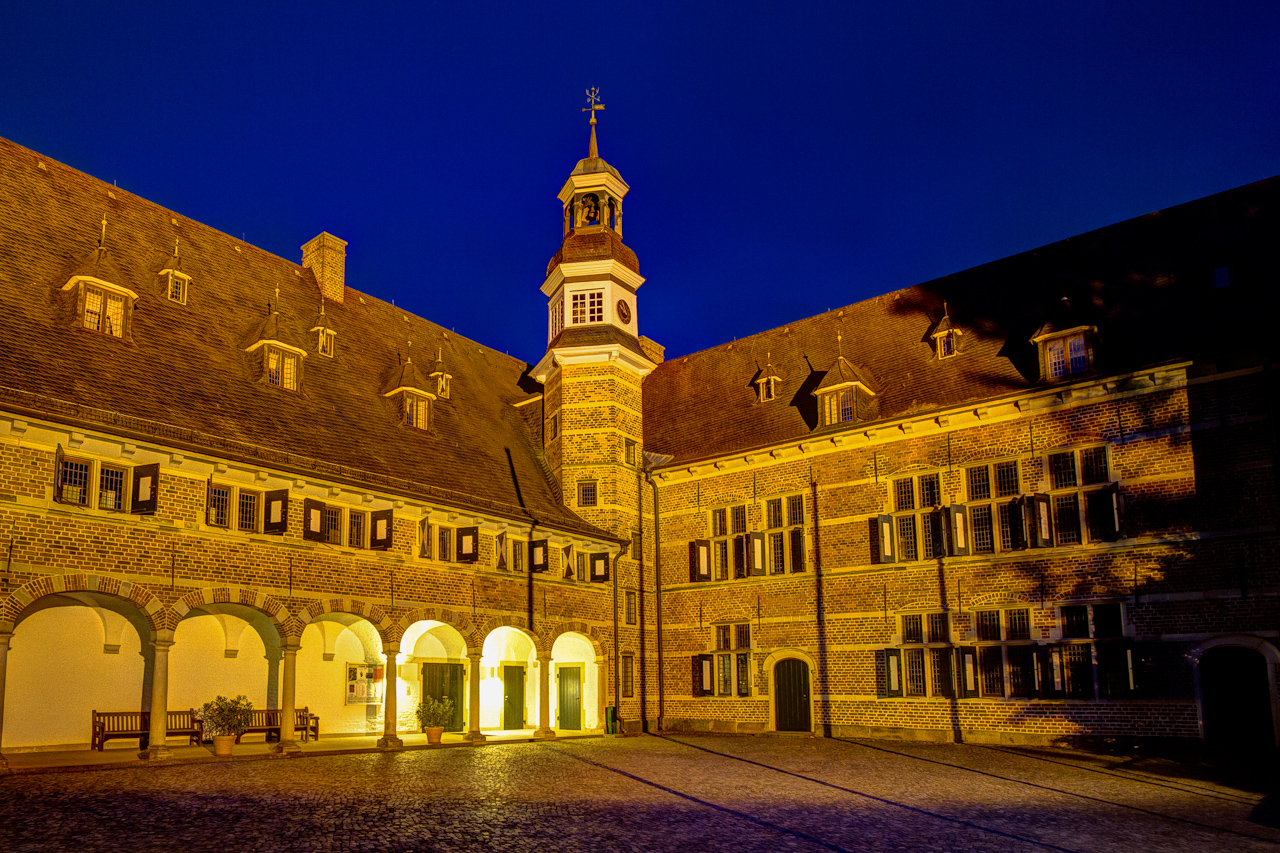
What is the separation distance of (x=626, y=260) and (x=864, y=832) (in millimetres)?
21448

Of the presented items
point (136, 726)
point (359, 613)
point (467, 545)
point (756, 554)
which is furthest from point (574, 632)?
point (136, 726)

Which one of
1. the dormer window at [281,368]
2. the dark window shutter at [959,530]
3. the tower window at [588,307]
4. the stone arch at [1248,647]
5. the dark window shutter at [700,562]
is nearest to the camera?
the stone arch at [1248,647]

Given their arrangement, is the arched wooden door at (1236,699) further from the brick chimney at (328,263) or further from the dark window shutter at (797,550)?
the brick chimney at (328,263)

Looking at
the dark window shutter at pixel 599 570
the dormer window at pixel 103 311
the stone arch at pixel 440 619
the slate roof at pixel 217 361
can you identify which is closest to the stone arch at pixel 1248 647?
the dark window shutter at pixel 599 570

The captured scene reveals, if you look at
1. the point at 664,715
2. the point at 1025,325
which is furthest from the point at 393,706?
the point at 1025,325

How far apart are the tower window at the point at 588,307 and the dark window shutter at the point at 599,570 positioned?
715cm

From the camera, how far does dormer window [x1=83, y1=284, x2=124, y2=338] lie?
55.4 ft

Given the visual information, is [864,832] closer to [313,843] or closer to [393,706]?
[313,843]

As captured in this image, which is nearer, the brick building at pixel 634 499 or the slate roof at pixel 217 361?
the slate roof at pixel 217 361

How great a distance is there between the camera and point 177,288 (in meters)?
19.6

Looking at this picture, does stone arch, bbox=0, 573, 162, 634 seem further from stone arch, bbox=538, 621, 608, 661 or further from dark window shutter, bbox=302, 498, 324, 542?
stone arch, bbox=538, 621, 608, 661

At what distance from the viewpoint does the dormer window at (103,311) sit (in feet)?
55.4

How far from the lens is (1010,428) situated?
20438 mm

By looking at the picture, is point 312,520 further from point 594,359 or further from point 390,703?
point 594,359
